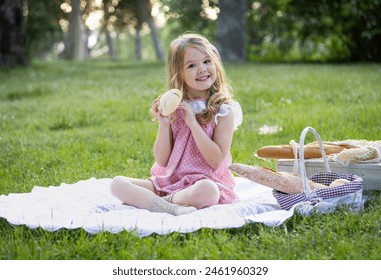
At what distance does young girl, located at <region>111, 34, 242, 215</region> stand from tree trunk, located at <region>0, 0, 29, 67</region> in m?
11.9

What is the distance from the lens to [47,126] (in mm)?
7328

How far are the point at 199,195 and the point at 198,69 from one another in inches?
32.0

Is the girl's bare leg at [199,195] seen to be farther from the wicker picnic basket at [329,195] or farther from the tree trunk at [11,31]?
the tree trunk at [11,31]

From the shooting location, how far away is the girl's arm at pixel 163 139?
154 inches

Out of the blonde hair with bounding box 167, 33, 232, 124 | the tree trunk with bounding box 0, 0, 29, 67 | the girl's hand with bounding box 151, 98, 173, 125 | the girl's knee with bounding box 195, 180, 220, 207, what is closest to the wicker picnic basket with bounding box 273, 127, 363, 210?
the girl's knee with bounding box 195, 180, 220, 207

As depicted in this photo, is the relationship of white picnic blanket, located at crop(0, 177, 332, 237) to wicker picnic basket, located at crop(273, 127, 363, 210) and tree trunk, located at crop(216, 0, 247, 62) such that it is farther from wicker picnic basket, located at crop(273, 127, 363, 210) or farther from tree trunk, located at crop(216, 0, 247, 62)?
tree trunk, located at crop(216, 0, 247, 62)

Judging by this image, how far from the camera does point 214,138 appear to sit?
3.87 meters

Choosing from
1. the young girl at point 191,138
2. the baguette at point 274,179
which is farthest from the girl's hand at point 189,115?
the baguette at point 274,179

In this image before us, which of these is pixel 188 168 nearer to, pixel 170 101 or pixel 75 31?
pixel 170 101

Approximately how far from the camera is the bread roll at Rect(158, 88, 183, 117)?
3.72 meters

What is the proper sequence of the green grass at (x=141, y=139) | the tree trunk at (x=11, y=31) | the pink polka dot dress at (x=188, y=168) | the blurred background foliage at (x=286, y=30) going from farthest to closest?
the blurred background foliage at (x=286, y=30) < the tree trunk at (x=11, y=31) < the pink polka dot dress at (x=188, y=168) < the green grass at (x=141, y=139)

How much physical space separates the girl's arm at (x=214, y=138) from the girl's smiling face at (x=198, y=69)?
167mm
